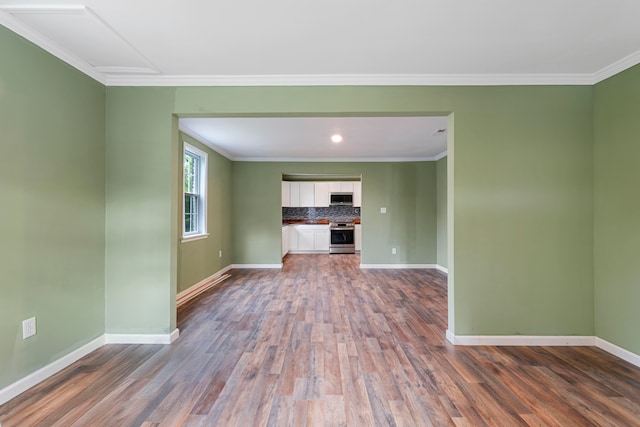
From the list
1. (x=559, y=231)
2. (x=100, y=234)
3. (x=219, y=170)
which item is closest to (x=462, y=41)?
(x=559, y=231)

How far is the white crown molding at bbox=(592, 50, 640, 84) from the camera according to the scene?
2.18 m

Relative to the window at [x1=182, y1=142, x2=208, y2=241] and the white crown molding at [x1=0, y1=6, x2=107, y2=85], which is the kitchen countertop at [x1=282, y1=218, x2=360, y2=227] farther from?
the white crown molding at [x1=0, y1=6, x2=107, y2=85]

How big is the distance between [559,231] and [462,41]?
6.10ft

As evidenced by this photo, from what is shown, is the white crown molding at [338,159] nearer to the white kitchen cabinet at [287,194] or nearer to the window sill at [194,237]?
the window sill at [194,237]

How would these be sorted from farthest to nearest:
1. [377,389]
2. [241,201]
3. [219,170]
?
[241,201] → [219,170] → [377,389]

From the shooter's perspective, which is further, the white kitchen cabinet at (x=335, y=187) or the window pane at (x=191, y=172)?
the white kitchen cabinet at (x=335, y=187)

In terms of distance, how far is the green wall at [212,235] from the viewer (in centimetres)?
396

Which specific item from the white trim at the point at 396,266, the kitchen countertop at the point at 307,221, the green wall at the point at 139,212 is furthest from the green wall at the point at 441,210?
the green wall at the point at 139,212

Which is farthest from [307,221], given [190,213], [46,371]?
[46,371]

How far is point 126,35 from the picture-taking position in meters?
1.97

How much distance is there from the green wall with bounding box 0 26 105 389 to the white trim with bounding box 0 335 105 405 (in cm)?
4

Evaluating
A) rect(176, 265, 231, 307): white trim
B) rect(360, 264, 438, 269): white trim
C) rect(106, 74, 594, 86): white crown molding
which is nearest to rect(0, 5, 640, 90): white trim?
rect(106, 74, 594, 86): white crown molding

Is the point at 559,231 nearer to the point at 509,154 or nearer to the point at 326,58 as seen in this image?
the point at 509,154

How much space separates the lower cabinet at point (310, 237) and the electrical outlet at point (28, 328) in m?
6.41
